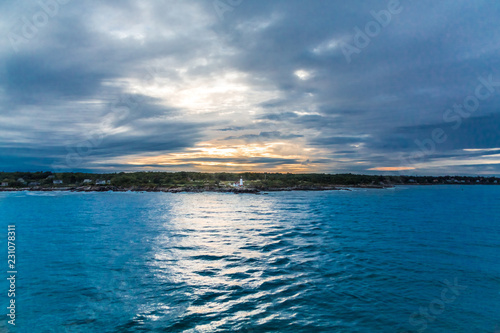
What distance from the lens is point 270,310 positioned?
13938 millimetres

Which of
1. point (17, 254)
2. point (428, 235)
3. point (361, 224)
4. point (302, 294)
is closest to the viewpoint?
point (302, 294)

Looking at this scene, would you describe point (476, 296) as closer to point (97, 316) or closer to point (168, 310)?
point (168, 310)

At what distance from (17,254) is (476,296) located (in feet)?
130

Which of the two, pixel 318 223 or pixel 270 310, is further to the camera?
pixel 318 223

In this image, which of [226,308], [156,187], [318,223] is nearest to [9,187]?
[156,187]

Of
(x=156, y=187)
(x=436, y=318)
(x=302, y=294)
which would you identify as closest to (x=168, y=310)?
(x=302, y=294)

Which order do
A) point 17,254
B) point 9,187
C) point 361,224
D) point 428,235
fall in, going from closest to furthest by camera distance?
point 17,254, point 428,235, point 361,224, point 9,187

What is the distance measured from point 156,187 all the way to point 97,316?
18714cm

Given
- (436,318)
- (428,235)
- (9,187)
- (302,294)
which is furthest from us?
(9,187)

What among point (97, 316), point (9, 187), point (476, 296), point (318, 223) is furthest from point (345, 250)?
point (9, 187)

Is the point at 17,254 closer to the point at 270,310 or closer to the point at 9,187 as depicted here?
the point at 270,310

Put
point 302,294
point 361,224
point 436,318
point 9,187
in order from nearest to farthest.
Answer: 1. point 436,318
2. point 302,294
3. point 361,224
4. point 9,187

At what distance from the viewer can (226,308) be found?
14172mm

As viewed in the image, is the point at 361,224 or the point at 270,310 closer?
the point at 270,310
